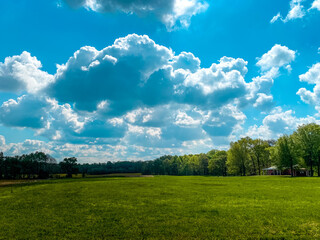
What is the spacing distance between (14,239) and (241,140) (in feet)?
385

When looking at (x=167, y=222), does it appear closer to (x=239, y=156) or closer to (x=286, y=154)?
(x=286, y=154)

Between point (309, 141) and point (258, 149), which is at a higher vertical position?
point (309, 141)

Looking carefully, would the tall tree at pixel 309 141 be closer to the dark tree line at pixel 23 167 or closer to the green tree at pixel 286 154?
the green tree at pixel 286 154

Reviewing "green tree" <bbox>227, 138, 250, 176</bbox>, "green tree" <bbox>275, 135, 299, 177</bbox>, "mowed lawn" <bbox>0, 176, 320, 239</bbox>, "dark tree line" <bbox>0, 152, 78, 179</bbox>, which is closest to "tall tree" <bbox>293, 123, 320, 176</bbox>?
"green tree" <bbox>275, 135, 299, 177</bbox>

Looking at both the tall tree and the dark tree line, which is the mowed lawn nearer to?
the tall tree

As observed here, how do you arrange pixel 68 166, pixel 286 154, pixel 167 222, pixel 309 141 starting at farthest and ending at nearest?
pixel 68 166
pixel 309 141
pixel 286 154
pixel 167 222

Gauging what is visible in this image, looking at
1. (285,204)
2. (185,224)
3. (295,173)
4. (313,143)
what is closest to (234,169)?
(295,173)

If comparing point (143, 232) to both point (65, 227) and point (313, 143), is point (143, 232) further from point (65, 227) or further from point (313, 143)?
point (313, 143)

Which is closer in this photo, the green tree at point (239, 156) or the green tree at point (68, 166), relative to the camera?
the green tree at point (239, 156)

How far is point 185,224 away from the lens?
14.4 metres

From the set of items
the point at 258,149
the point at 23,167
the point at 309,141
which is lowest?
the point at 23,167

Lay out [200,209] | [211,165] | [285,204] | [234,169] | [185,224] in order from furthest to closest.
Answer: [211,165] < [234,169] < [285,204] < [200,209] < [185,224]

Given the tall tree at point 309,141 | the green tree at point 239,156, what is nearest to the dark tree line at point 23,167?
the green tree at point 239,156

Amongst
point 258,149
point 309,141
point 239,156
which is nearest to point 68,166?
point 239,156
